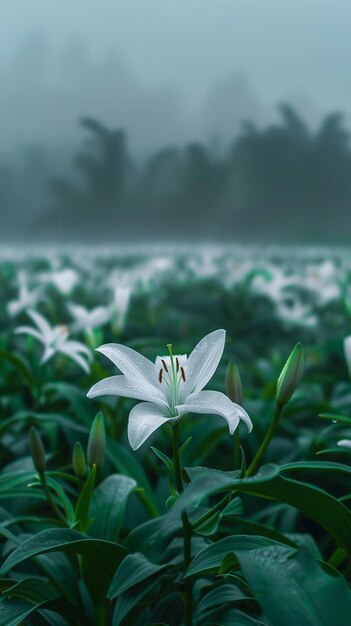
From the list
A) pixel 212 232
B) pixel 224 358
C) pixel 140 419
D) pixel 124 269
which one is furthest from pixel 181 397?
pixel 124 269

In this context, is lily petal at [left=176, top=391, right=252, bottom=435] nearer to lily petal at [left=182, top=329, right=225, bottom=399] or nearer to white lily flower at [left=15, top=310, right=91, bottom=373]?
lily petal at [left=182, top=329, right=225, bottom=399]

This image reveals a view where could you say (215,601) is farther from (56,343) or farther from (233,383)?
(56,343)

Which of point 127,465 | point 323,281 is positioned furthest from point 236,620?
point 323,281

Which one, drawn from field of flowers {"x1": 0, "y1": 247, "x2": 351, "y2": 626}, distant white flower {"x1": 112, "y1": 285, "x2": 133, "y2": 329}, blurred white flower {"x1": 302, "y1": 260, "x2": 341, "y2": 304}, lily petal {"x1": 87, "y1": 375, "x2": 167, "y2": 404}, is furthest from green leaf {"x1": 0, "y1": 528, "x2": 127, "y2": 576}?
blurred white flower {"x1": 302, "y1": 260, "x2": 341, "y2": 304}

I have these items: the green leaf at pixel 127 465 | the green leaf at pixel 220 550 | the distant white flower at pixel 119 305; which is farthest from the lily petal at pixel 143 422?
the distant white flower at pixel 119 305

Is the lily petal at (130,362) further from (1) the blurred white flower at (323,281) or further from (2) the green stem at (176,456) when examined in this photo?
(1) the blurred white flower at (323,281)
